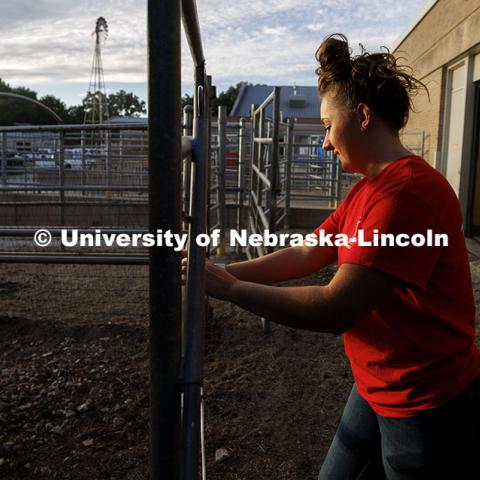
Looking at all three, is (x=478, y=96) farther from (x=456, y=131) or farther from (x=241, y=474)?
(x=241, y=474)

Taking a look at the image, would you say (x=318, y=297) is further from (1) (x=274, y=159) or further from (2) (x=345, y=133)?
(1) (x=274, y=159)

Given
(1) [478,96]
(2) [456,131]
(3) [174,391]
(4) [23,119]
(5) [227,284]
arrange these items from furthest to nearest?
(4) [23,119] → (2) [456,131] → (1) [478,96] → (5) [227,284] → (3) [174,391]

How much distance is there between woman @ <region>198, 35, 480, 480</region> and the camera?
4.12 feet

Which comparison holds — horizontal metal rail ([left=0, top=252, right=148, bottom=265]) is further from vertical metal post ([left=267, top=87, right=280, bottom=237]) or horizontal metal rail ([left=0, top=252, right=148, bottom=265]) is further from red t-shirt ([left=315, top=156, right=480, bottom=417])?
red t-shirt ([left=315, top=156, right=480, bottom=417])

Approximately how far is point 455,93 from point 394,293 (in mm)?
10044

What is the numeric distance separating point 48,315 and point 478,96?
301 inches

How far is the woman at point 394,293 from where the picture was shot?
1257mm

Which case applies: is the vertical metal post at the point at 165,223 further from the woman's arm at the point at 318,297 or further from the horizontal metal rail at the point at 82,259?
the horizontal metal rail at the point at 82,259

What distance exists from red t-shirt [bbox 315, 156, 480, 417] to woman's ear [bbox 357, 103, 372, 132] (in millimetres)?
121

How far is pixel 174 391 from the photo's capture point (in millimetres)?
884

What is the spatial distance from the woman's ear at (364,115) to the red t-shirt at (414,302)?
0.12 metres

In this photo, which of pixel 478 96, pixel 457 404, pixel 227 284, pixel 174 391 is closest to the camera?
pixel 174 391

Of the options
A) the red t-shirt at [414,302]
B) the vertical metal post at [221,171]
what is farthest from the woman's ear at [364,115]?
the vertical metal post at [221,171]

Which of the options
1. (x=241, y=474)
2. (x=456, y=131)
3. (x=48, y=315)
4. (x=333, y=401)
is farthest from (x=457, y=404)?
(x=456, y=131)
